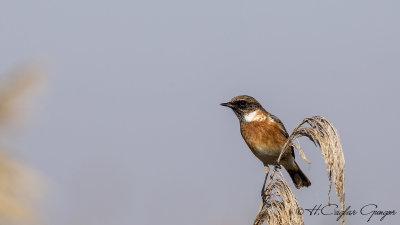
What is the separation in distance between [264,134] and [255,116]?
388 millimetres

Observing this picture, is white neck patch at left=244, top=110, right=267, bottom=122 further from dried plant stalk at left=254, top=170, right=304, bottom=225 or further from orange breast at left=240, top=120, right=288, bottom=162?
dried plant stalk at left=254, top=170, right=304, bottom=225

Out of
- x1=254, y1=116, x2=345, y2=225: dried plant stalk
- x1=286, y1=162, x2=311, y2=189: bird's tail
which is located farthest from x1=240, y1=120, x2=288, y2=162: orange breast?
x1=254, y1=116, x2=345, y2=225: dried plant stalk

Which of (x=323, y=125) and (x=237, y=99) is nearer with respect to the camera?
(x=323, y=125)

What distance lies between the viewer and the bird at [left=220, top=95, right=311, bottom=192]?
5660mm

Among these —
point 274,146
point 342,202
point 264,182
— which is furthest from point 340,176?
point 274,146

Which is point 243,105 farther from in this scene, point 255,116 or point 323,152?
point 323,152

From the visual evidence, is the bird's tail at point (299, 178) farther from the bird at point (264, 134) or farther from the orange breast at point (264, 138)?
the orange breast at point (264, 138)

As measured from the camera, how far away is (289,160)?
18.6ft

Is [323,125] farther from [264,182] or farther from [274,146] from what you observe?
[274,146]

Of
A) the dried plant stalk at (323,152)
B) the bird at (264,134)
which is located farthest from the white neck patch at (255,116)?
the dried plant stalk at (323,152)

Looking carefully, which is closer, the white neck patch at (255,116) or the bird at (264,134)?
the bird at (264,134)

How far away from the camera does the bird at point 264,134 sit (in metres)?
5.66

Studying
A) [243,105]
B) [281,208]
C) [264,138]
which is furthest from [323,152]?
[243,105]

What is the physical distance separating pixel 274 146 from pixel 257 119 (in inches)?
18.6
